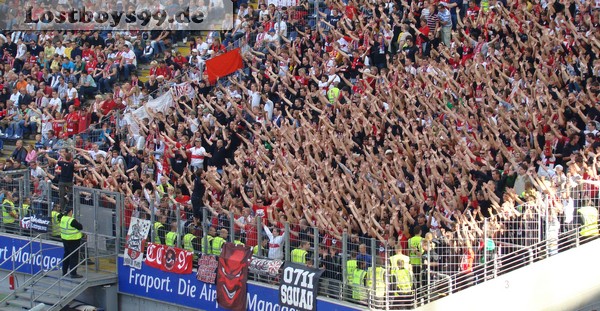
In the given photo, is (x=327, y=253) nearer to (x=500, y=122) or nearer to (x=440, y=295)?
(x=440, y=295)

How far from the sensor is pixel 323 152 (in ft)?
84.2

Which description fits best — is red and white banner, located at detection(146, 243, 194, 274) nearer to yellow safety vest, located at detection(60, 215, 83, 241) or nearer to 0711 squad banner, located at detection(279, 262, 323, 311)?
yellow safety vest, located at detection(60, 215, 83, 241)

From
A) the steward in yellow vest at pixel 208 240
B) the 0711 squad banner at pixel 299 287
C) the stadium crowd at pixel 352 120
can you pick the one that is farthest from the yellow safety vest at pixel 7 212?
the 0711 squad banner at pixel 299 287

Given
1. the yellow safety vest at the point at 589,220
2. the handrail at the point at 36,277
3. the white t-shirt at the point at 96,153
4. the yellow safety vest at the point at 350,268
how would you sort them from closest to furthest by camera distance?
the yellow safety vest at the point at 350,268 → the yellow safety vest at the point at 589,220 → the handrail at the point at 36,277 → the white t-shirt at the point at 96,153

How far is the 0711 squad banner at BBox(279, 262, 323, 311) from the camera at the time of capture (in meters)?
21.2

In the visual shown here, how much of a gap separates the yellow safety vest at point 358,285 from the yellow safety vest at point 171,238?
5200mm

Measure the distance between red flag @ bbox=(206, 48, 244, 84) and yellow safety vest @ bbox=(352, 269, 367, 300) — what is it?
12.4 meters

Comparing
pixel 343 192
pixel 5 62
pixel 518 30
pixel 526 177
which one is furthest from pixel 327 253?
pixel 5 62

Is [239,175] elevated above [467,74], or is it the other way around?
[467,74]

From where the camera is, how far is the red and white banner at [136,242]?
980 inches

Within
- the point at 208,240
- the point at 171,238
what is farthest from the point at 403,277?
the point at 171,238

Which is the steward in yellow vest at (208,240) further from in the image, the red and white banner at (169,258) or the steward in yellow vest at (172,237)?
the steward in yellow vest at (172,237)

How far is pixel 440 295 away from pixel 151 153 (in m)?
10.7

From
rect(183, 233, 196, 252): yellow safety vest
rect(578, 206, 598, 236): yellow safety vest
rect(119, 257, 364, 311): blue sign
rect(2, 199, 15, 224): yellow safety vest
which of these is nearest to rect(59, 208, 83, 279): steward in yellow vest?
rect(119, 257, 364, 311): blue sign
